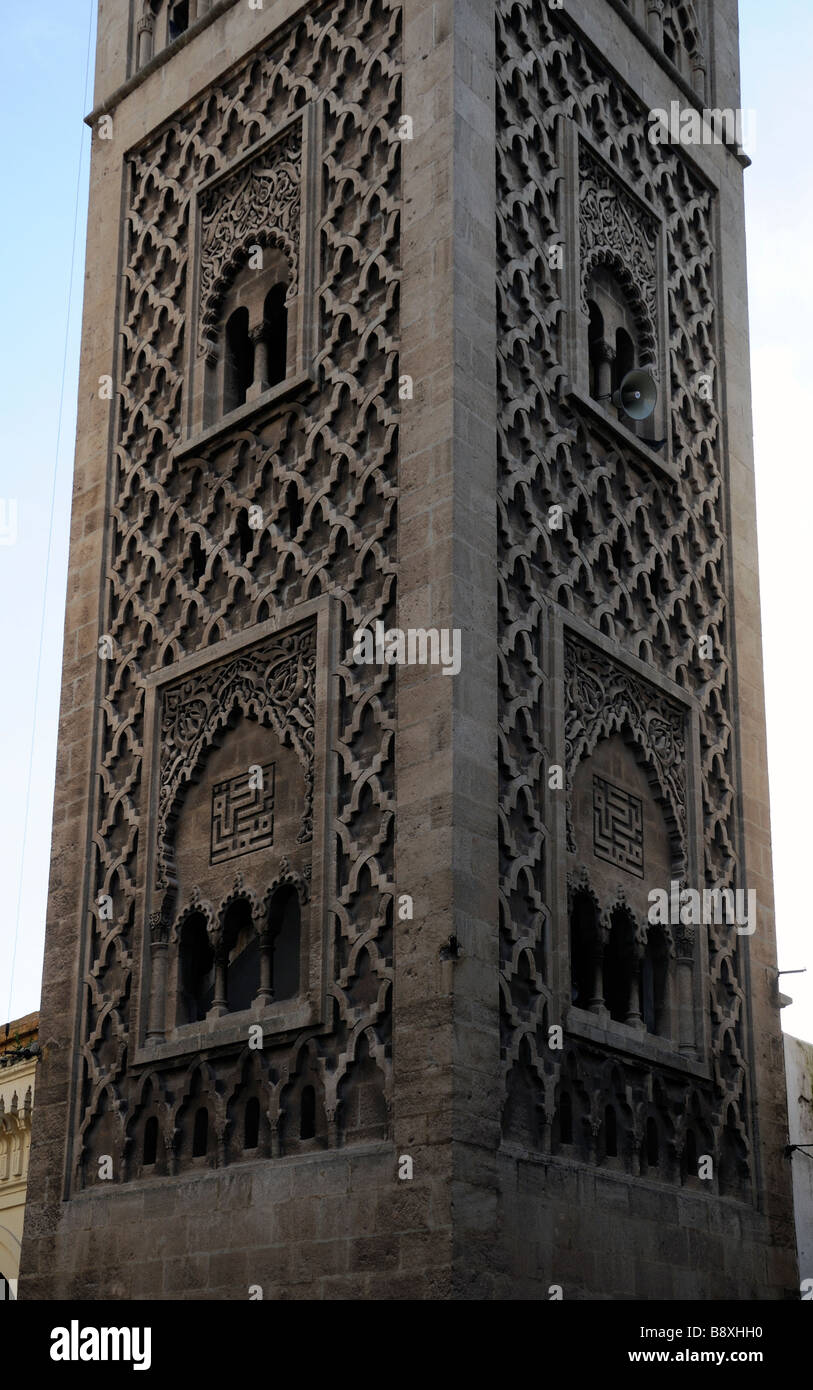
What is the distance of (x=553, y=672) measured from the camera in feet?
36.0

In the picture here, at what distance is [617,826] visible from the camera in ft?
37.5

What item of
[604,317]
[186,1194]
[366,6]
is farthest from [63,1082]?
[366,6]

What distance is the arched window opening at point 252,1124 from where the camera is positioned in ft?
33.9

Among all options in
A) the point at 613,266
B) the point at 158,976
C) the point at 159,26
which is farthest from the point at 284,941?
the point at 159,26

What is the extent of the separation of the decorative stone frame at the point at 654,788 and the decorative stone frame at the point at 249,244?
243cm

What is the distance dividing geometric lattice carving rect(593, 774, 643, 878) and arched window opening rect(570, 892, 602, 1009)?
0.38 metres

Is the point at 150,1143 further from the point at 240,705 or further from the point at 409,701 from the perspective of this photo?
the point at 409,701

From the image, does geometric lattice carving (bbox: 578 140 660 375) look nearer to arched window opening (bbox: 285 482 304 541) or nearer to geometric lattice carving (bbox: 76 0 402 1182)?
geometric lattice carving (bbox: 76 0 402 1182)

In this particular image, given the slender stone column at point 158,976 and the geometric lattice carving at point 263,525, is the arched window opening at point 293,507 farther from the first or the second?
the slender stone column at point 158,976

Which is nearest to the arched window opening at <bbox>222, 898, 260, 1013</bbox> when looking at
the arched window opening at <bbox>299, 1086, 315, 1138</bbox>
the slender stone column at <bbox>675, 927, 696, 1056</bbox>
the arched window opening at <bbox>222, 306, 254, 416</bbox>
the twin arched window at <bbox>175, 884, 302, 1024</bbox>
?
the twin arched window at <bbox>175, 884, 302, 1024</bbox>

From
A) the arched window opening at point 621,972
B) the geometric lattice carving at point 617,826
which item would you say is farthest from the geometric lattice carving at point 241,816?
the arched window opening at point 621,972

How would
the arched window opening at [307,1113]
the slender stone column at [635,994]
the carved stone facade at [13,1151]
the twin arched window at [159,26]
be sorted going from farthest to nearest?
the carved stone facade at [13,1151]
the twin arched window at [159,26]
the slender stone column at [635,994]
the arched window opening at [307,1113]
